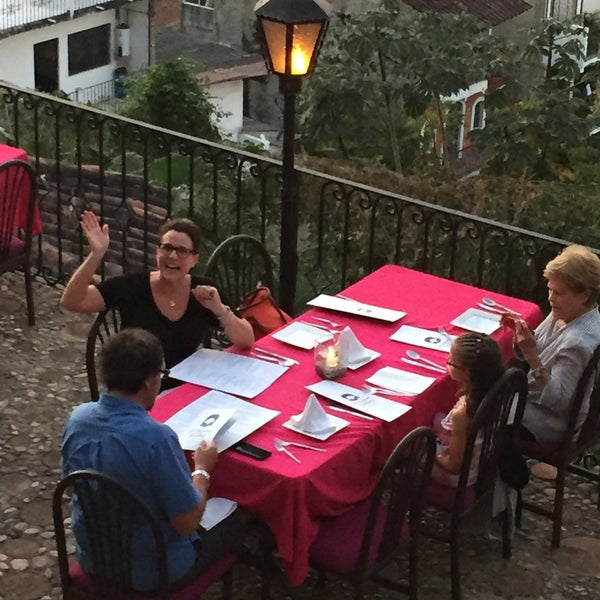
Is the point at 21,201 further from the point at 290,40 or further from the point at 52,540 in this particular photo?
the point at 52,540

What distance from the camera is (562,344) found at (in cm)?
468

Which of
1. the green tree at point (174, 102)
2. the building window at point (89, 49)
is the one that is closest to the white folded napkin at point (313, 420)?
the green tree at point (174, 102)

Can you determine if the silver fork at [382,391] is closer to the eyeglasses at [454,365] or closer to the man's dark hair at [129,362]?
the eyeglasses at [454,365]

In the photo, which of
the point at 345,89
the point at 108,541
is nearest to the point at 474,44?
the point at 345,89

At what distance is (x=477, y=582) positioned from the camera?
15.4 feet

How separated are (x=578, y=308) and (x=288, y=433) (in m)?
1.28

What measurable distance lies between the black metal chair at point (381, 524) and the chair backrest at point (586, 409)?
0.76 metres

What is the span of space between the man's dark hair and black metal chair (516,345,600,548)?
68.4 inches

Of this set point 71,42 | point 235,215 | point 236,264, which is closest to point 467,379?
point 236,264

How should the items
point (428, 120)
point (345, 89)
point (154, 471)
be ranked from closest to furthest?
point (154, 471) < point (345, 89) < point (428, 120)

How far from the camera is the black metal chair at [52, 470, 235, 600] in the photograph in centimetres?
352

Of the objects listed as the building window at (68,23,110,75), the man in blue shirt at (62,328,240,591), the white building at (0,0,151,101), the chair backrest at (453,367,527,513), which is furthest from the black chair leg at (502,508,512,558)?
the building window at (68,23,110,75)

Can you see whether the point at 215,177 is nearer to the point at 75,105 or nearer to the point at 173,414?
the point at 75,105

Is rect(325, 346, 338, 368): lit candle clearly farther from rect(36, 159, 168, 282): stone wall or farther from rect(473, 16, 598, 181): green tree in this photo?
rect(473, 16, 598, 181): green tree
